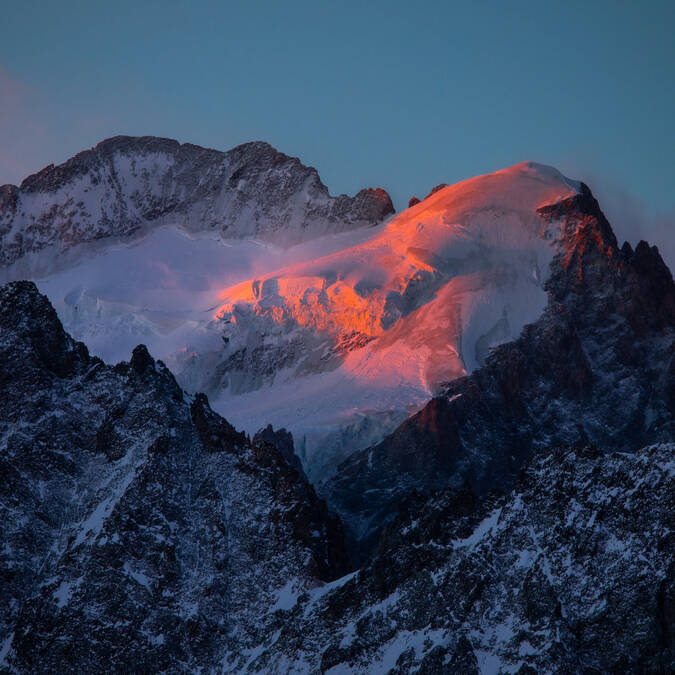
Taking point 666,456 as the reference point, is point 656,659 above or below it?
below

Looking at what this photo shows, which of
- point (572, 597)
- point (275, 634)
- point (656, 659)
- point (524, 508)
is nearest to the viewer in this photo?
point (656, 659)

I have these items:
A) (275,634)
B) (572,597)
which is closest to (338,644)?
(275,634)

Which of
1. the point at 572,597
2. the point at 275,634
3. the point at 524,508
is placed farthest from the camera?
the point at 275,634

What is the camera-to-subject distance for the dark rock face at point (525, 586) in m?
167

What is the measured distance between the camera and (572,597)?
172875 millimetres

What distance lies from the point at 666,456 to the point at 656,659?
17.6 m

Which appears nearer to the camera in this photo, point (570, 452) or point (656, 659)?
point (656, 659)

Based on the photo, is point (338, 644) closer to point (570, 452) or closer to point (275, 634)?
point (275, 634)

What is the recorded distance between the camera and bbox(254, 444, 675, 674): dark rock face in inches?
6585

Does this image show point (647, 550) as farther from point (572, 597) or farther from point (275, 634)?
point (275, 634)

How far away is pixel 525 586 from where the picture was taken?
584 feet

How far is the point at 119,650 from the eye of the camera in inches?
7840

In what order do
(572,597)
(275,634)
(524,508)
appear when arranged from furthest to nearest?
(275,634), (524,508), (572,597)

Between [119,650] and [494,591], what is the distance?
3763 cm
